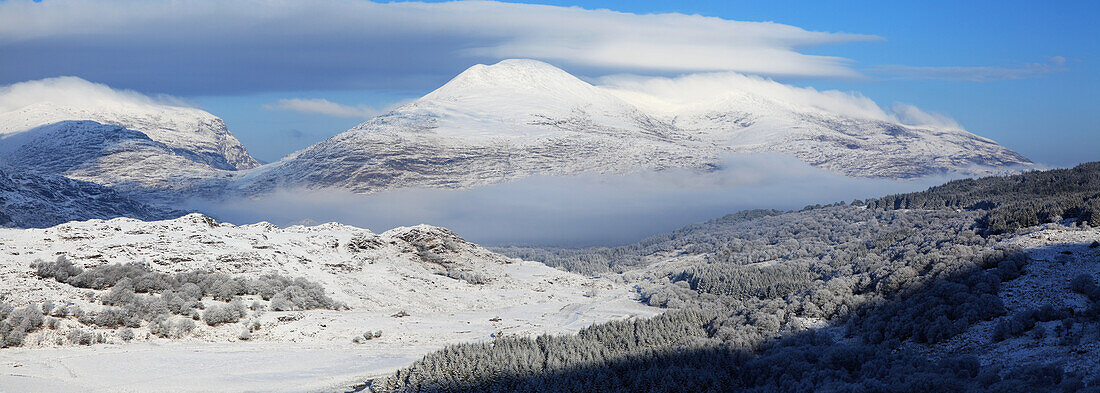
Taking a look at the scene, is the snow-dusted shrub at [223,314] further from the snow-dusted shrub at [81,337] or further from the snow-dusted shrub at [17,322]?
the snow-dusted shrub at [17,322]

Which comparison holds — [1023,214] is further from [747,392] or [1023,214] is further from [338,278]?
[338,278]

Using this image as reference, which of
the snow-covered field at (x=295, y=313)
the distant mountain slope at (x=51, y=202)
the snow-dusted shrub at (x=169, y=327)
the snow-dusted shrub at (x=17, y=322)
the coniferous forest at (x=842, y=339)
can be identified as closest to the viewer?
the coniferous forest at (x=842, y=339)

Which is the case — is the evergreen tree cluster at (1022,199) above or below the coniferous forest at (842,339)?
above

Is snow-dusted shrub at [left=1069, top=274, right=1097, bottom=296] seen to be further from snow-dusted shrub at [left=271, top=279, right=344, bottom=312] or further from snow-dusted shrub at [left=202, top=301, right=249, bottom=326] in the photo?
snow-dusted shrub at [left=202, top=301, right=249, bottom=326]

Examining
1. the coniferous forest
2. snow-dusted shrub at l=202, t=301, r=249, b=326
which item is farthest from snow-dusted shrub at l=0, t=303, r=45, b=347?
the coniferous forest

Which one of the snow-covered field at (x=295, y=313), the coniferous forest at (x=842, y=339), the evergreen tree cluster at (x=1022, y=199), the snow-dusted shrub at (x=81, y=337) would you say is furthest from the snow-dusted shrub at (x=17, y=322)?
the evergreen tree cluster at (x=1022, y=199)
